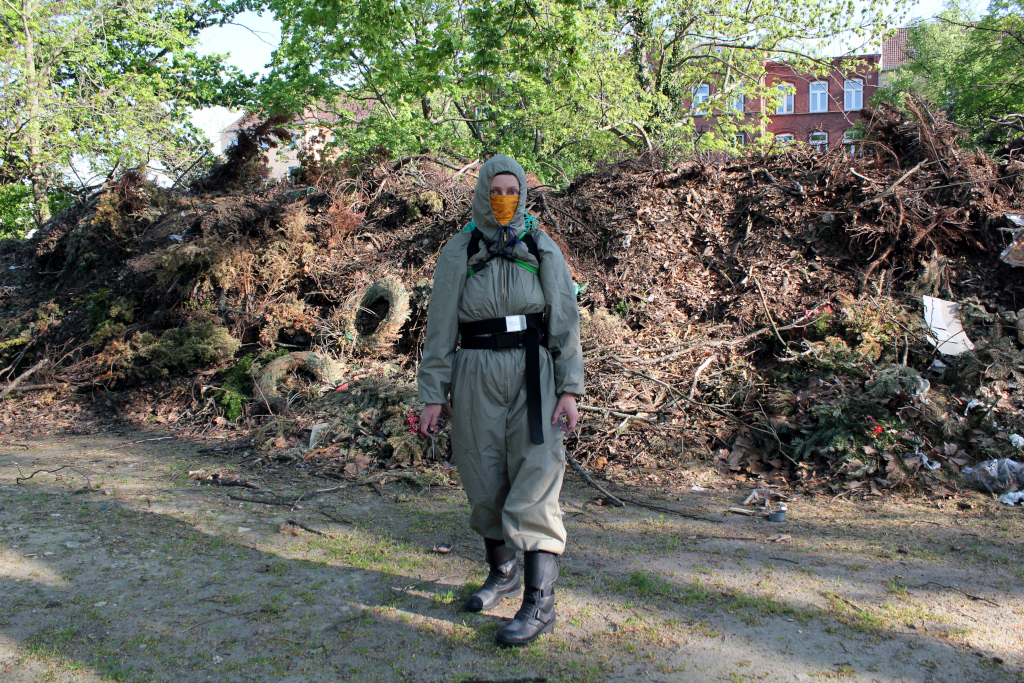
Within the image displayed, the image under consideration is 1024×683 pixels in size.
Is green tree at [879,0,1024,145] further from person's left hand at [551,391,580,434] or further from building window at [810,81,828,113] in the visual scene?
person's left hand at [551,391,580,434]

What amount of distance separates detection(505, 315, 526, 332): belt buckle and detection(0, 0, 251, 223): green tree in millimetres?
14041

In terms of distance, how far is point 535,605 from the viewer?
9.29 ft

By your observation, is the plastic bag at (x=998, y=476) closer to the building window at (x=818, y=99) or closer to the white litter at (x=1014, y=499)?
the white litter at (x=1014, y=499)

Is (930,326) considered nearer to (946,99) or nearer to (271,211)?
(271,211)

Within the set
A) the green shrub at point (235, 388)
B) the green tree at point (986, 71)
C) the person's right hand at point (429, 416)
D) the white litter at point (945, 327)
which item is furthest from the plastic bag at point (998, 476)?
the green tree at point (986, 71)

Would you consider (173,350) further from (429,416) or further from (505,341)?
(505,341)

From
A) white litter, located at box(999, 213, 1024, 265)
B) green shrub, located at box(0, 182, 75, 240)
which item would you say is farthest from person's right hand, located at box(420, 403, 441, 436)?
green shrub, located at box(0, 182, 75, 240)

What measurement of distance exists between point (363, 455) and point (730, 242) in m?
5.15

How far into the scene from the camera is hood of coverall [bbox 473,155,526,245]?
118 inches

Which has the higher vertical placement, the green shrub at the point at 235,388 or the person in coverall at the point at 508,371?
the person in coverall at the point at 508,371

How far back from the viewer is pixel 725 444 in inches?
227

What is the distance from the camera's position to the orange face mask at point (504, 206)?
9.84 feet

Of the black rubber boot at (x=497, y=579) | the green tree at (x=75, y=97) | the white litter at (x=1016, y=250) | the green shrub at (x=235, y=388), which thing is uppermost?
the green tree at (x=75, y=97)

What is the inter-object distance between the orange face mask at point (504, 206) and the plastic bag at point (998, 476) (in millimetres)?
4163
